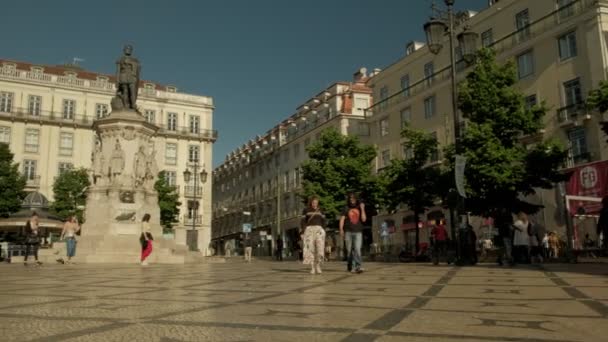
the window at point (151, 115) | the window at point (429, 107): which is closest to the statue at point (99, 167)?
the window at point (429, 107)

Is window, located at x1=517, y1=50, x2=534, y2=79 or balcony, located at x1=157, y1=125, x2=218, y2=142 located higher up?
balcony, located at x1=157, y1=125, x2=218, y2=142

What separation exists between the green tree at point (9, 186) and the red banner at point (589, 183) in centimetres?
4045

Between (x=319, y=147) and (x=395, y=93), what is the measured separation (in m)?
10.8

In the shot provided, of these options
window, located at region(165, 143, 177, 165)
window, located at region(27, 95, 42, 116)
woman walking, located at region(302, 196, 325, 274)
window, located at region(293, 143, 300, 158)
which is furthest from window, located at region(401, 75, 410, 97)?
window, located at region(27, 95, 42, 116)

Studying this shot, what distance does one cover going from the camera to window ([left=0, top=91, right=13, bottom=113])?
54.8 m

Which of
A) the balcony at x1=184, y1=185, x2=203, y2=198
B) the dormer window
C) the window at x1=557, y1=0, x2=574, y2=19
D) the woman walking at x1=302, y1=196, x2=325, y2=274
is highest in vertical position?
the dormer window

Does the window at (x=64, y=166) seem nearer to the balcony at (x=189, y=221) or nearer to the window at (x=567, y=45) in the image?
the balcony at (x=189, y=221)

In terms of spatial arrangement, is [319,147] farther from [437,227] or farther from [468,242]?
[468,242]

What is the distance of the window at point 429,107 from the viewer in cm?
4159

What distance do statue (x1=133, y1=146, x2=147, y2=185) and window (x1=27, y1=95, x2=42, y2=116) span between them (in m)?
40.8

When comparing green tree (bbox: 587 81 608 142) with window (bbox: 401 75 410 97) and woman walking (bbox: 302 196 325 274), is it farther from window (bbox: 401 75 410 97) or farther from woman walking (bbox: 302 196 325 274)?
window (bbox: 401 75 410 97)

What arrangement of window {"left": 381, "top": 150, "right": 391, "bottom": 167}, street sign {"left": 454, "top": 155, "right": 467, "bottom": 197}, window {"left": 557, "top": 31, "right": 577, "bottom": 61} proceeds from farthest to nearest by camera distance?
window {"left": 381, "top": 150, "right": 391, "bottom": 167}, window {"left": 557, "top": 31, "right": 577, "bottom": 61}, street sign {"left": 454, "top": 155, "right": 467, "bottom": 197}

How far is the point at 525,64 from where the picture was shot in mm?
34344

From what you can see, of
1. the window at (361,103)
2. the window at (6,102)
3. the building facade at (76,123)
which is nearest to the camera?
the window at (6,102)
